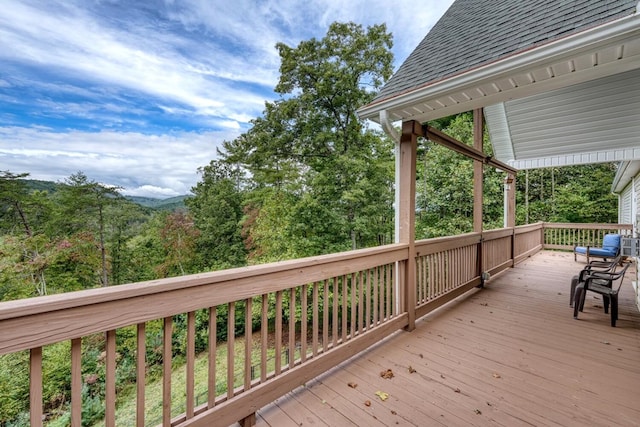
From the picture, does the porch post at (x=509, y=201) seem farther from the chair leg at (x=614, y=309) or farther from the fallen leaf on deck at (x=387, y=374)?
the fallen leaf on deck at (x=387, y=374)

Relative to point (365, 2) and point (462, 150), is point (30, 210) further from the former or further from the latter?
point (462, 150)

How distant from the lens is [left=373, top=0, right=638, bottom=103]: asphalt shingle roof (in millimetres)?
2256

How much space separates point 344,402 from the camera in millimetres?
2055

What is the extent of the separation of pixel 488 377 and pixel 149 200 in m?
23.8

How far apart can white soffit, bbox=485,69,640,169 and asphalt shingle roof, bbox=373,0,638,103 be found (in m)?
2.47

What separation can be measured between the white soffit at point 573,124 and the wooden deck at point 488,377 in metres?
3.38

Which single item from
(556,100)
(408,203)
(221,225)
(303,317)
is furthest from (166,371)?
(221,225)

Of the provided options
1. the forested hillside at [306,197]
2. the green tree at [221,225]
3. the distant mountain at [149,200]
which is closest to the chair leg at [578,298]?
the forested hillside at [306,197]

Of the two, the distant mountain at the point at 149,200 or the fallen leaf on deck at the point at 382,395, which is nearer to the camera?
the fallen leaf on deck at the point at 382,395

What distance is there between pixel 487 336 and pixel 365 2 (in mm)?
10255

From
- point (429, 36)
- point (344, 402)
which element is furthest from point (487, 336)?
point (429, 36)

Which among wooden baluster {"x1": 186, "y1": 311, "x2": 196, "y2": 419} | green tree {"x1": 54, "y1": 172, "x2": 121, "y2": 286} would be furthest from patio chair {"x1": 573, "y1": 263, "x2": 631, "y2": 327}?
green tree {"x1": 54, "y1": 172, "x2": 121, "y2": 286}

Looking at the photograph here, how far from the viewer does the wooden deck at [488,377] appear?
6.28 feet

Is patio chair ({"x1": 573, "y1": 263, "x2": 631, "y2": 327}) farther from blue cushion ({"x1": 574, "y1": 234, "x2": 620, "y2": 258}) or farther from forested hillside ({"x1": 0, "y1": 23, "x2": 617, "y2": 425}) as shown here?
forested hillside ({"x1": 0, "y1": 23, "x2": 617, "y2": 425})
